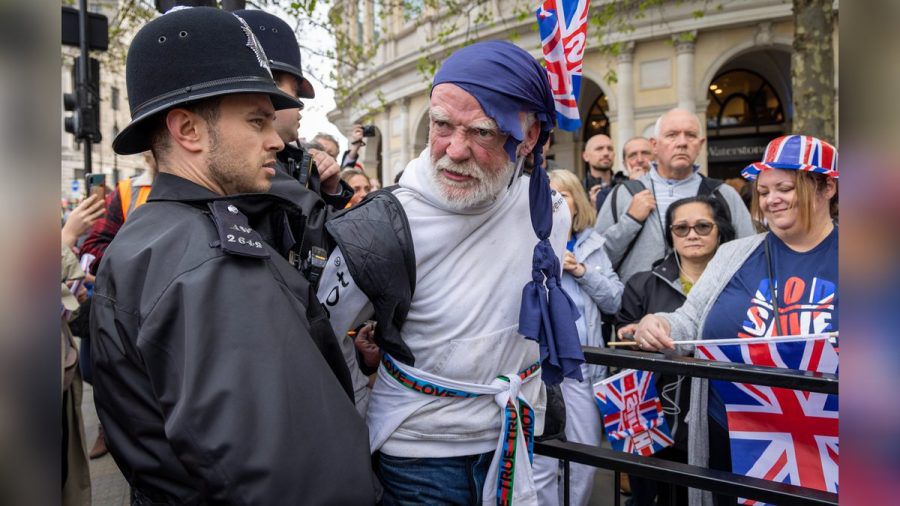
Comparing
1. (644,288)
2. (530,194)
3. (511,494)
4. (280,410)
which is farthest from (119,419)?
(644,288)

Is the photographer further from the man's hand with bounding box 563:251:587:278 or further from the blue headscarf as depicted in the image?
the blue headscarf

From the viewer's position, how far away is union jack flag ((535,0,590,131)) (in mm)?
2055

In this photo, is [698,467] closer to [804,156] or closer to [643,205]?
[804,156]

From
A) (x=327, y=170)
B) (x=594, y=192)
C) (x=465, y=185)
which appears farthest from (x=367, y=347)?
(x=594, y=192)

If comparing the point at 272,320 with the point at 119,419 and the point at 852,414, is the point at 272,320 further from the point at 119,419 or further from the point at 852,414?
the point at 852,414

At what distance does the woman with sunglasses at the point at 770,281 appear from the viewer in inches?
102

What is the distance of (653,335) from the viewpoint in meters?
2.60

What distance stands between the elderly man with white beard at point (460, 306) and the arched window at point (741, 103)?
1933 cm

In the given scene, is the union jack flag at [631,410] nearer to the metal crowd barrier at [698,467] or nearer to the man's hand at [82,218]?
the metal crowd barrier at [698,467]

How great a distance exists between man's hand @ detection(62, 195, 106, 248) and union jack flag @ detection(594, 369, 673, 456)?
11.3 feet

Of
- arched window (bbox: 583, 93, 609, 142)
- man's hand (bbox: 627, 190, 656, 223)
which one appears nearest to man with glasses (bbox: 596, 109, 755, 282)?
man's hand (bbox: 627, 190, 656, 223)

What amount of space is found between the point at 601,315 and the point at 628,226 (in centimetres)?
64

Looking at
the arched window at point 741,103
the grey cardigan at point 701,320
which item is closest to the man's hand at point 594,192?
the grey cardigan at point 701,320

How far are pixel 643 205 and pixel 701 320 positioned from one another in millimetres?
1537
